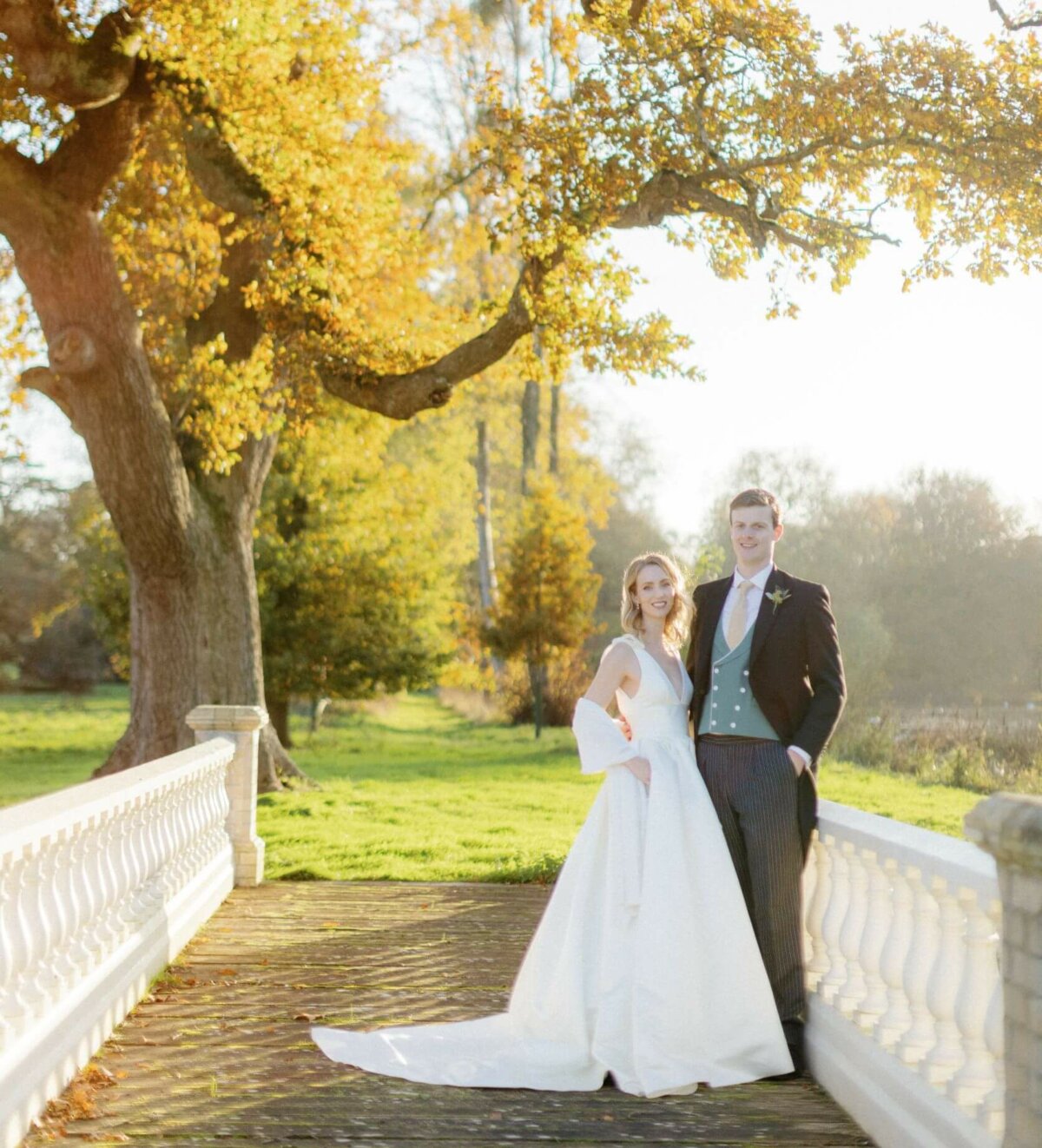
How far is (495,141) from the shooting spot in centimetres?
1102

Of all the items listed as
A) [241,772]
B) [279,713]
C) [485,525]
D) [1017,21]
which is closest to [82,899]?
[241,772]

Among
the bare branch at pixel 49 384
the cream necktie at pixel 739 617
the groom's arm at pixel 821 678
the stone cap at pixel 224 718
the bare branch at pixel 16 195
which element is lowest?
the stone cap at pixel 224 718

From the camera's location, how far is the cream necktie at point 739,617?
5.30 metres

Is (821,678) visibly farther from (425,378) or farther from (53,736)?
(53,736)

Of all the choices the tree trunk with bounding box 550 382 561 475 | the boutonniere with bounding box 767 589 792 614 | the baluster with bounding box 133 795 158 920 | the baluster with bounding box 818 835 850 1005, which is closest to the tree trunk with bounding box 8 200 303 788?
the baluster with bounding box 133 795 158 920

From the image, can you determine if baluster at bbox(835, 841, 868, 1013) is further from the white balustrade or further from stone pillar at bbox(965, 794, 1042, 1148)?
the white balustrade

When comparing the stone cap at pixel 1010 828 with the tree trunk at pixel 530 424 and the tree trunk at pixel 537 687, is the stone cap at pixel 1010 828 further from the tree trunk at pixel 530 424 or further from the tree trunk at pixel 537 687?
the tree trunk at pixel 530 424

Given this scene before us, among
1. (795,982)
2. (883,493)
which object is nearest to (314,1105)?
(795,982)

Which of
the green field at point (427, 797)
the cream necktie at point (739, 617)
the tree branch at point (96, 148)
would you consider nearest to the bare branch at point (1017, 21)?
the green field at point (427, 797)

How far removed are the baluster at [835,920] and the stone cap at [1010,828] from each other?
5.75ft

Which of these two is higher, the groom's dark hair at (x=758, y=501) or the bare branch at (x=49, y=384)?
the bare branch at (x=49, y=384)

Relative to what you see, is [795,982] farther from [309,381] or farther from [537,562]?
[537,562]

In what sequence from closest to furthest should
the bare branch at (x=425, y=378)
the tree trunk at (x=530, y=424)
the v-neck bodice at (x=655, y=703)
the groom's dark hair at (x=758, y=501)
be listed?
the groom's dark hair at (x=758, y=501) → the v-neck bodice at (x=655, y=703) → the bare branch at (x=425, y=378) → the tree trunk at (x=530, y=424)

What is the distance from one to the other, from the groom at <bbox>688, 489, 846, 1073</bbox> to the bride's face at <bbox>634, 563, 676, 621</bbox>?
1.20 ft
